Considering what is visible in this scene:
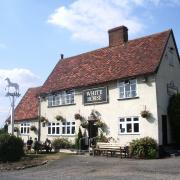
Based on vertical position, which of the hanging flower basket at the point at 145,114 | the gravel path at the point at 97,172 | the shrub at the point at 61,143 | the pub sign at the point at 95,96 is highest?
the pub sign at the point at 95,96

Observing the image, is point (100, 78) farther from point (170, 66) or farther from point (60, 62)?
point (60, 62)

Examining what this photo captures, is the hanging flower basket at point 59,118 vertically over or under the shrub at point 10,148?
over

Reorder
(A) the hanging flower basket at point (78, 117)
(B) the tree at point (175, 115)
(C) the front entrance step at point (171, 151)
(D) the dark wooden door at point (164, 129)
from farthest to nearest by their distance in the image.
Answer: (A) the hanging flower basket at point (78, 117)
(B) the tree at point (175, 115)
(D) the dark wooden door at point (164, 129)
(C) the front entrance step at point (171, 151)

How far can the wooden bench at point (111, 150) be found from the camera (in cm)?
2368

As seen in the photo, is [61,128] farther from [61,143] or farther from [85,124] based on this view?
[85,124]

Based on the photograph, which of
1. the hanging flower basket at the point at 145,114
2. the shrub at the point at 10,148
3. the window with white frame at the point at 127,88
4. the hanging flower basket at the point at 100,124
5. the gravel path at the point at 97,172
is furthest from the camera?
the hanging flower basket at the point at 100,124

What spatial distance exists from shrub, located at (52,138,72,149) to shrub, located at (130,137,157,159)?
7.65m

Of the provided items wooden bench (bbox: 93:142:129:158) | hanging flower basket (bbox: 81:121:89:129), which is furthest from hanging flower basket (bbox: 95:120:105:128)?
wooden bench (bbox: 93:142:129:158)

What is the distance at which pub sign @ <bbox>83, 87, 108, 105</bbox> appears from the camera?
27.7 m

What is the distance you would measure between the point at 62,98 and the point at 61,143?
414 centimetres

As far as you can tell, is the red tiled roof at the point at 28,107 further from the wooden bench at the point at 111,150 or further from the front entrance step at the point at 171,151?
the front entrance step at the point at 171,151

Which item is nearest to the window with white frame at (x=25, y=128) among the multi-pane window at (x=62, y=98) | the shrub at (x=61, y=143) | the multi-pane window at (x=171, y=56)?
the multi-pane window at (x=62, y=98)

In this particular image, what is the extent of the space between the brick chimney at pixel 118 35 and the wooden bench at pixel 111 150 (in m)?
9.83

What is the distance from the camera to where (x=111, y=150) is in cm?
2450
